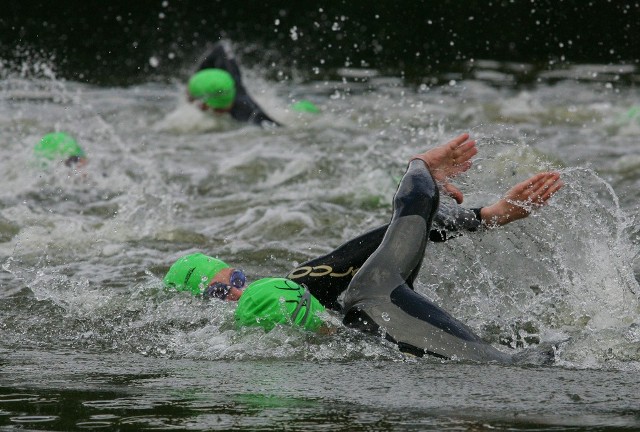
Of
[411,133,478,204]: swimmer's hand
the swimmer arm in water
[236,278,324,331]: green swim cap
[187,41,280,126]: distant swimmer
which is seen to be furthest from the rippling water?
[411,133,478,204]: swimmer's hand

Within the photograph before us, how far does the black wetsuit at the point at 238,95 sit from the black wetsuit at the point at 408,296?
7416 mm

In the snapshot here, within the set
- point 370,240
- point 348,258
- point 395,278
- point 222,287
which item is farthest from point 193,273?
point 395,278

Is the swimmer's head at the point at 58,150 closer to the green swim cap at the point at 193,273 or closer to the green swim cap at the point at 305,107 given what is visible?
the green swim cap at the point at 305,107

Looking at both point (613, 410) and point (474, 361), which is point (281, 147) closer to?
point (474, 361)

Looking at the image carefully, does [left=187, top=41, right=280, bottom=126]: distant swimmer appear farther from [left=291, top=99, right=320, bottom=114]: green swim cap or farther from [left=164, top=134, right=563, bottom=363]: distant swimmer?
[left=164, top=134, right=563, bottom=363]: distant swimmer

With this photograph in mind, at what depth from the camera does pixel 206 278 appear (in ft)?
18.4

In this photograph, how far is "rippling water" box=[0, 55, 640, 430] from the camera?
4078 mm

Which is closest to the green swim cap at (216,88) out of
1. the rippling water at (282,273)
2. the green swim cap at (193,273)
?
the rippling water at (282,273)

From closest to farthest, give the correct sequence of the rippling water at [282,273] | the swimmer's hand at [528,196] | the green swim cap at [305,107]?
the rippling water at [282,273] → the swimmer's hand at [528,196] → the green swim cap at [305,107]

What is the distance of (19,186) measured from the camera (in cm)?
984

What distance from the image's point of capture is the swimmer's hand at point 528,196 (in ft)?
18.2

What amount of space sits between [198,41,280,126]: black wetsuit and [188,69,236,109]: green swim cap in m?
0.07

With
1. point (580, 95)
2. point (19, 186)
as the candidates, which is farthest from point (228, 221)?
point (580, 95)

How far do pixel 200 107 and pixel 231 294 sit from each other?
7764 millimetres
